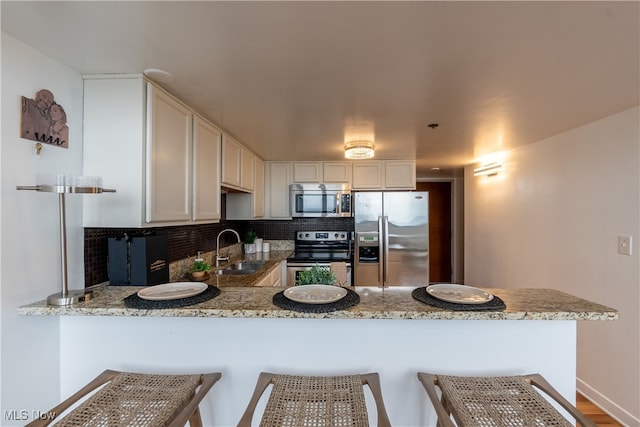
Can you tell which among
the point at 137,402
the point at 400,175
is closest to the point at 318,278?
the point at 137,402

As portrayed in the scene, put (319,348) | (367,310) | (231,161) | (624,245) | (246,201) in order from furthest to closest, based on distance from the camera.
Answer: (246,201) < (231,161) < (624,245) < (319,348) < (367,310)

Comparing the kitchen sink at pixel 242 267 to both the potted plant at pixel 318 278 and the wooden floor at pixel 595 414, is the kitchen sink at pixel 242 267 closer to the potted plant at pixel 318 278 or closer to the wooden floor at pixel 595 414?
the potted plant at pixel 318 278

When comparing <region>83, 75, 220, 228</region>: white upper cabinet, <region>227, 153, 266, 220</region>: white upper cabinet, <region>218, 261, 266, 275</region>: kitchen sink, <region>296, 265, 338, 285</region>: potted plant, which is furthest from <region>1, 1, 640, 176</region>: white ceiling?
<region>218, 261, 266, 275</region>: kitchen sink

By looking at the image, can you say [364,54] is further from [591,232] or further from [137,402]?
[591,232]

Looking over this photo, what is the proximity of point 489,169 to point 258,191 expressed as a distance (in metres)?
2.93

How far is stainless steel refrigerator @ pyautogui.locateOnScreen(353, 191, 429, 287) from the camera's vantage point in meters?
3.44

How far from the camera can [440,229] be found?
18.1 ft

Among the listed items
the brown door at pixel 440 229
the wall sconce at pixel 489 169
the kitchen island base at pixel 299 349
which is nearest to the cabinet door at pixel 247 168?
the kitchen island base at pixel 299 349

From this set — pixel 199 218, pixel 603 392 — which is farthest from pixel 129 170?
pixel 603 392

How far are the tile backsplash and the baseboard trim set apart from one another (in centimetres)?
277

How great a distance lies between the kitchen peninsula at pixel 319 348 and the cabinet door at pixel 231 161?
1373mm

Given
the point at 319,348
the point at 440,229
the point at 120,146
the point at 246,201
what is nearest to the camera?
the point at 319,348

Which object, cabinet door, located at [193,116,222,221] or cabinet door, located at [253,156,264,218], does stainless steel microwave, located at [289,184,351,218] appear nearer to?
cabinet door, located at [253,156,264,218]

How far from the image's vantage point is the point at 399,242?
3.44 meters
